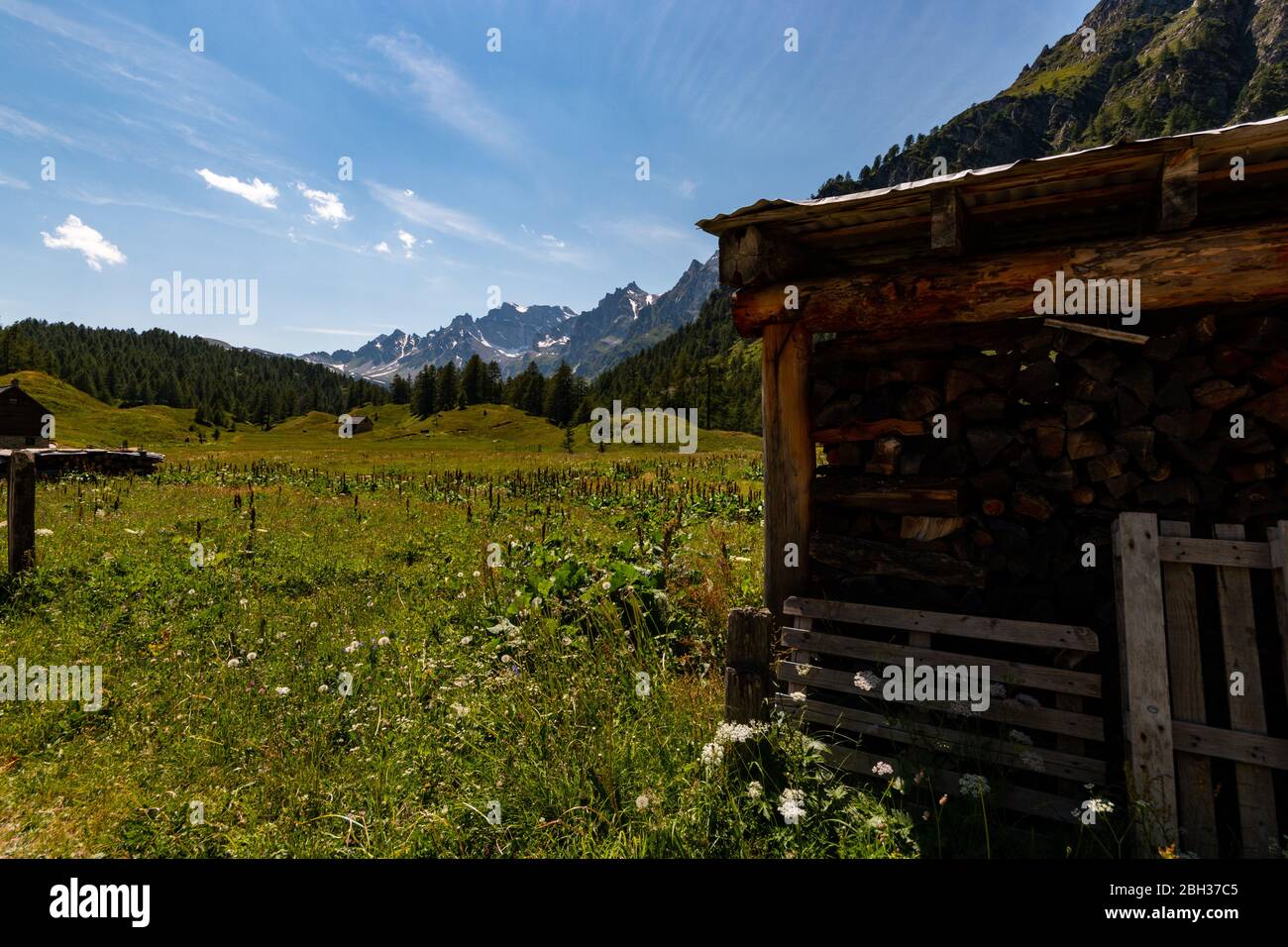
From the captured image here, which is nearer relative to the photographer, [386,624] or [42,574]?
[386,624]

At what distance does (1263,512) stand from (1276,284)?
1558mm

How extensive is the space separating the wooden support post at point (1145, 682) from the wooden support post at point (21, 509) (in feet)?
40.7

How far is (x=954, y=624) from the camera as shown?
4332 millimetres

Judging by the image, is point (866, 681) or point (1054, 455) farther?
point (1054, 455)

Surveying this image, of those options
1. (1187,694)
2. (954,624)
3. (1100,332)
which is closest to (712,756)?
(954,624)

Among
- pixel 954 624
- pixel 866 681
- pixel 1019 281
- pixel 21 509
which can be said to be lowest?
pixel 866 681

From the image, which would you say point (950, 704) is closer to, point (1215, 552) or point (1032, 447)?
point (1215, 552)

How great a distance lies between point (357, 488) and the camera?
24.3m

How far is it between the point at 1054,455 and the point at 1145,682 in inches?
67.9

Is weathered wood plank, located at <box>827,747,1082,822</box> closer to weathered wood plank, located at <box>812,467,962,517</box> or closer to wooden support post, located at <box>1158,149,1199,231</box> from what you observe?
weathered wood plank, located at <box>812,467,962,517</box>
